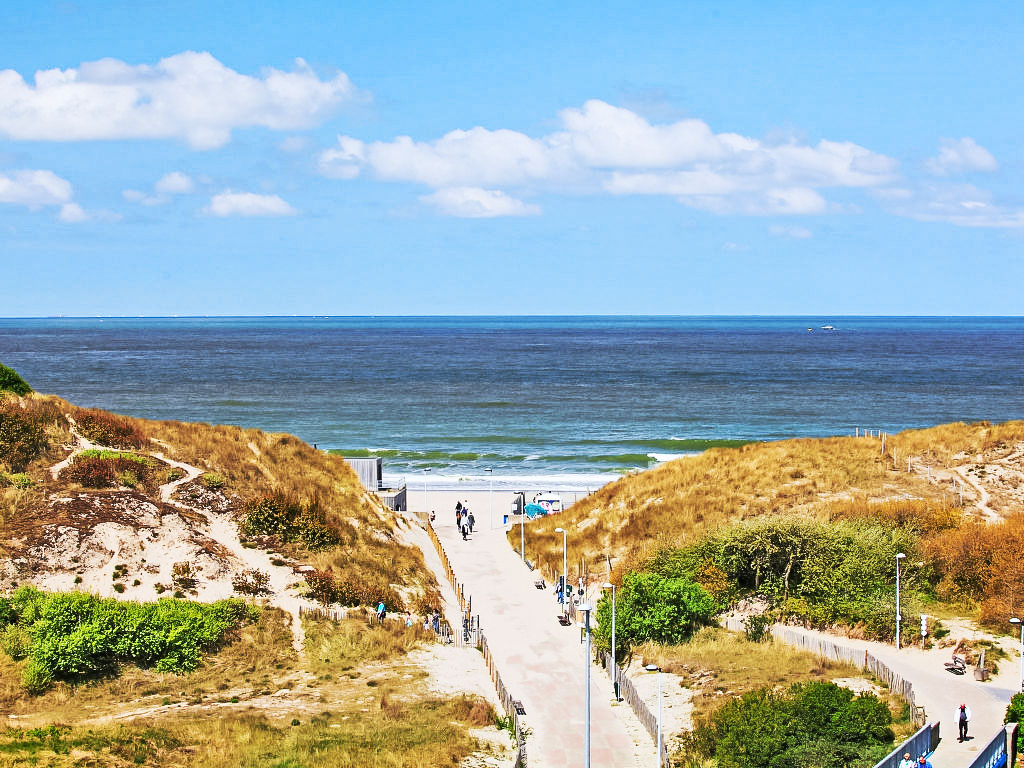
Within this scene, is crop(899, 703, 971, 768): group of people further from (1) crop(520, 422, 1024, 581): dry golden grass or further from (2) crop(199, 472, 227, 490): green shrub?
(2) crop(199, 472, 227, 490): green shrub

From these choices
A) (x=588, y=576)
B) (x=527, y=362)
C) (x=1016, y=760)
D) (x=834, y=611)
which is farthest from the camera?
(x=527, y=362)

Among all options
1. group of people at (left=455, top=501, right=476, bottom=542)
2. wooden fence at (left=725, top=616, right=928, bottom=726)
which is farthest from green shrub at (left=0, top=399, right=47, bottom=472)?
wooden fence at (left=725, top=616, right=928, bottom=726)

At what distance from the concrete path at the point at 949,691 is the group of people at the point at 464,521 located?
1862cm

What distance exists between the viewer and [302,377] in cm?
13212

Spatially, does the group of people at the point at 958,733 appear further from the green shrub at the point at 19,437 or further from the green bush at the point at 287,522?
the green shrub at the point at 19,437

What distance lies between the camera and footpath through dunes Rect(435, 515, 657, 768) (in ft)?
75.5

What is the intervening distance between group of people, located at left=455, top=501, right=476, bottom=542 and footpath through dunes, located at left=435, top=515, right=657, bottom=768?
2.08 meters

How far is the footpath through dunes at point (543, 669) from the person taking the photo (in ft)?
75.5

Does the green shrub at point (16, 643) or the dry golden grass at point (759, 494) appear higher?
the dry golden grass at point (759, 494)

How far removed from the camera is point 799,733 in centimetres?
2039

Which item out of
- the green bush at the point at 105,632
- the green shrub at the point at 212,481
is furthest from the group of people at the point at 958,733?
the green shrub at the point at 212,481

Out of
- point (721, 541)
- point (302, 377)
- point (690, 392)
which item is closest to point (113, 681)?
point (721, 541)

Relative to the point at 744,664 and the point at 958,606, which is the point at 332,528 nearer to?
the point at 744,664

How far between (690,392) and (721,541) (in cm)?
7840
